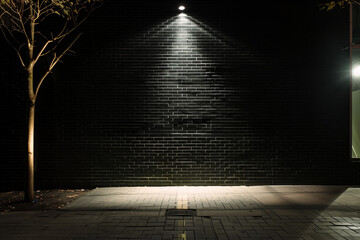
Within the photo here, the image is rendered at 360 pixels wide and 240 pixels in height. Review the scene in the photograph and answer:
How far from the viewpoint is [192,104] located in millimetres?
8523

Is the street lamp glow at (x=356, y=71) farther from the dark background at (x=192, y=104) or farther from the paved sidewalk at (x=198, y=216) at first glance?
the paved sidewalk at (x=198, y=216)

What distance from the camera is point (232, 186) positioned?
27.8ft

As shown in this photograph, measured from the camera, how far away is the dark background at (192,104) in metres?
8.49

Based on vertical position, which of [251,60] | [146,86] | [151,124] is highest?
[251,60]

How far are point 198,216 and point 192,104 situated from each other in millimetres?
3693

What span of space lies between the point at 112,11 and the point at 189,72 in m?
2.86

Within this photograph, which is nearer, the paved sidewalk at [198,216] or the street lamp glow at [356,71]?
the paved sidewalk at [198,216]

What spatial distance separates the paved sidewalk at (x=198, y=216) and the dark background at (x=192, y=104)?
0.90 metres

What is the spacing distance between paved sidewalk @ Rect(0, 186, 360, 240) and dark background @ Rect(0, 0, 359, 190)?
35.5 inches

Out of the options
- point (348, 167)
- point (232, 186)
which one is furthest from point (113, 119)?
point (348, 167)

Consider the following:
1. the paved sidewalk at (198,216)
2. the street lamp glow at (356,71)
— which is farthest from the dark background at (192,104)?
the paved sidewalk at (198,216)

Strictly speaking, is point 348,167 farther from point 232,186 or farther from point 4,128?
point 4,128

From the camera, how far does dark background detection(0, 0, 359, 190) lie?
8492mm

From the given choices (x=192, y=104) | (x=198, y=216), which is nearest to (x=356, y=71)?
(x=192, y=104)
